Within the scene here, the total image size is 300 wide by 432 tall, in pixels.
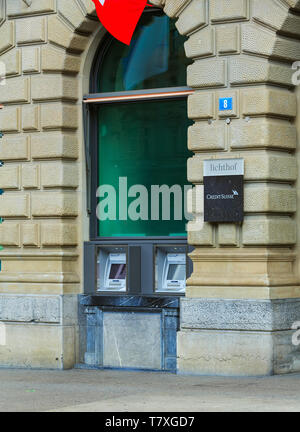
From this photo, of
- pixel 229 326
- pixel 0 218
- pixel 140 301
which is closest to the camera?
pixel 229 326

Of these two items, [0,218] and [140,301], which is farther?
[0,218]

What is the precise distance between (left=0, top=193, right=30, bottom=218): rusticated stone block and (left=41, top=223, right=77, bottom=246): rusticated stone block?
0.41 meters

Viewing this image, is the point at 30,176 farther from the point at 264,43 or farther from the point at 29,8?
the point at 264,43

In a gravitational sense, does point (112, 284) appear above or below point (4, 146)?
below

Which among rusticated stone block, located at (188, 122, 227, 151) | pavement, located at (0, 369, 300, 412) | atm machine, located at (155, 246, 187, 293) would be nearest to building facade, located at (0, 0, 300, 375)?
rusticated stone block, located at (188, 122, 227, 151)

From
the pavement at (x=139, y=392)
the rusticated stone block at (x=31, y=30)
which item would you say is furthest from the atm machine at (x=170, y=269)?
the rusticated stone block at (x=31, y=30)

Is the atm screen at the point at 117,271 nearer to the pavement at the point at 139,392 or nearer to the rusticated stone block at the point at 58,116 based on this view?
the pavement at the point at 139,392

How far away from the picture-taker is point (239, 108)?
52.1ft

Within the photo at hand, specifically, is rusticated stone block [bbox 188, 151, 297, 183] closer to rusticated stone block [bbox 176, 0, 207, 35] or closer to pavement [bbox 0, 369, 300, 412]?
rusticated stone block [bbox 176, 0, 207, 35]

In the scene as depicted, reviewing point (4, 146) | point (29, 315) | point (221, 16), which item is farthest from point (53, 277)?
point (221, 16)

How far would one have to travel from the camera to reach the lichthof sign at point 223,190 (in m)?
15.8

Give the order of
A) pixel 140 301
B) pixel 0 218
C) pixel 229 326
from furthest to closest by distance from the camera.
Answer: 1. pixel 0 218
2. pixel 140 301
3. pixel 229 326
